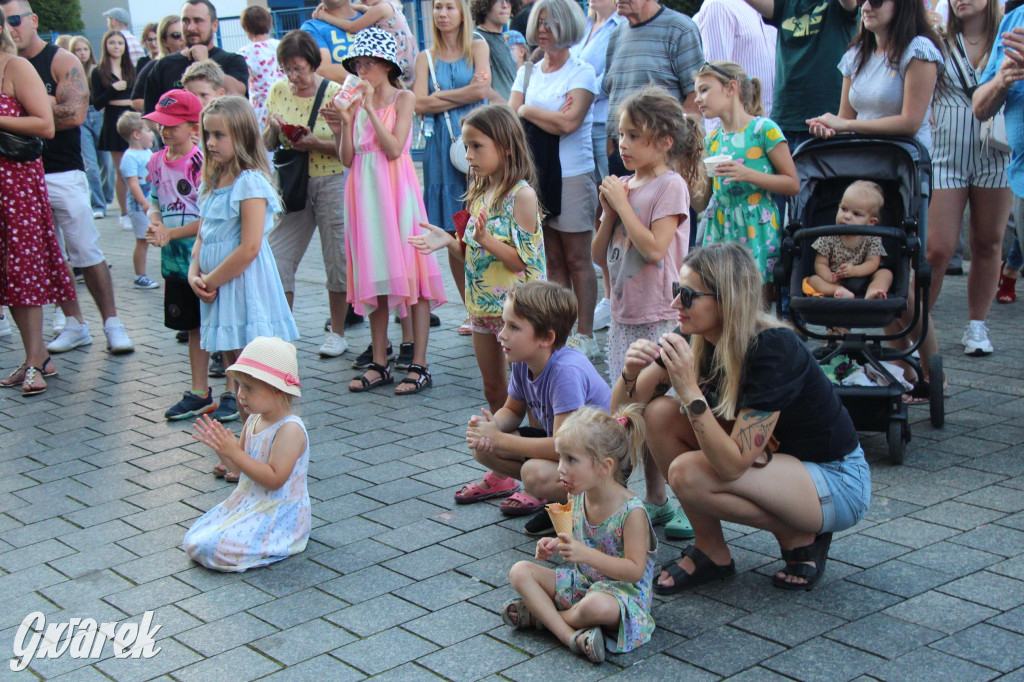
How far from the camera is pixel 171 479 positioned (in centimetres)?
506

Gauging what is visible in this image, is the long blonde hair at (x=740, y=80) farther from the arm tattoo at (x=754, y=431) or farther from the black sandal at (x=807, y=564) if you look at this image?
the black sandal at (x=807, y=564)

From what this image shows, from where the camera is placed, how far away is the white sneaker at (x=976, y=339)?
624cm

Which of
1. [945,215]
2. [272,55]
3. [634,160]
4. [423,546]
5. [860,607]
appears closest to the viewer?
[860,607]

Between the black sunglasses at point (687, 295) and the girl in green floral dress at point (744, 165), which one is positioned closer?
the black sunglasses at point (687, 295)

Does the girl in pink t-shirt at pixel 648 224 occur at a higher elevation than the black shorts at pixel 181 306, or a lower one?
higher

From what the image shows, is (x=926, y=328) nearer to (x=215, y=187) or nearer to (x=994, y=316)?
(x=994, y=316)

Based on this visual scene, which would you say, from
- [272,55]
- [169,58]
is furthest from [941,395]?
[169,58]

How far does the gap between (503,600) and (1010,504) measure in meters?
2.09

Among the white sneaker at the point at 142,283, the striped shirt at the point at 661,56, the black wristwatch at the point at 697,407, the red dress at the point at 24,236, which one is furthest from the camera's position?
the white sneaker at the point at 142,283

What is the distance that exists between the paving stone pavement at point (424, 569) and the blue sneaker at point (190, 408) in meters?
0.10

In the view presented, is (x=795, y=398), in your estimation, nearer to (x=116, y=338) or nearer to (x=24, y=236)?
(x=24, y=236)

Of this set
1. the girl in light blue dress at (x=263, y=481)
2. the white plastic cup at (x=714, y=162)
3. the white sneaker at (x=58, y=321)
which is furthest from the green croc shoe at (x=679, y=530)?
the white sneaker at (x=58, y=321)

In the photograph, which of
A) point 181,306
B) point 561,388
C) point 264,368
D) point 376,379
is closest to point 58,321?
point 181,306

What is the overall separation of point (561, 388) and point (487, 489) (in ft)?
2.77
